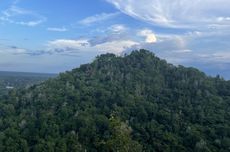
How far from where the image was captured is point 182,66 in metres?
145

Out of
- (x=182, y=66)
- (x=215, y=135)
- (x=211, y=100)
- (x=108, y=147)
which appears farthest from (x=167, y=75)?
(x=108, y=147)

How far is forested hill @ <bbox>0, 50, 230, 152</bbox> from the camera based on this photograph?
8575 centimetres

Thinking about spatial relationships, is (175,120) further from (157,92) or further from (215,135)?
(157,92)

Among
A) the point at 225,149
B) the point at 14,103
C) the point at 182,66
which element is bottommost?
the point at 225,149

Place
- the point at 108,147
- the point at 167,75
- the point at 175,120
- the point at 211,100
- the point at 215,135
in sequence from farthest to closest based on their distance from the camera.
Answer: the point at 167,75 < the point at 211,100 < the point at 175,120 < the point at 215,135 < the point at 108,147

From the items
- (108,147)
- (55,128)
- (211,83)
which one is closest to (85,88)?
(55,128)

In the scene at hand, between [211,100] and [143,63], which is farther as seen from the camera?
[143,63]

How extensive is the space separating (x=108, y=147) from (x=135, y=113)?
238 ft

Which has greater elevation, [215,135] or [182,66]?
[182,66]

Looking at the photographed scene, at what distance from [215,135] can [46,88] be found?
175 feet

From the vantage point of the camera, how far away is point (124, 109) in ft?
338

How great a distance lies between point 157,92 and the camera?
392 feet

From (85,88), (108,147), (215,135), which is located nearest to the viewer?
(108,147)

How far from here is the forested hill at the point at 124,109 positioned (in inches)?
3376
